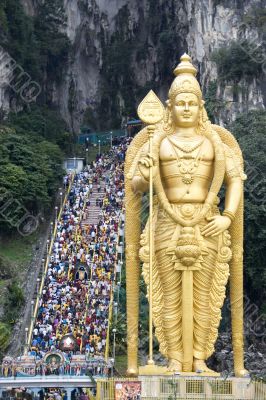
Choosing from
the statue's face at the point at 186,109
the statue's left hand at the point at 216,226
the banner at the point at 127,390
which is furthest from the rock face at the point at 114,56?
the banner at the point at 127,390

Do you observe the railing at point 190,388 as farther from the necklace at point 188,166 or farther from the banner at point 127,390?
the necklace at point 188,166

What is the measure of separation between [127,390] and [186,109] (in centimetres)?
366

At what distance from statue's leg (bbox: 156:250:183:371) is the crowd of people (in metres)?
4.87

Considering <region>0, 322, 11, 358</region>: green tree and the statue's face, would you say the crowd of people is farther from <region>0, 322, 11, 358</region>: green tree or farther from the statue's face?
the statue's face

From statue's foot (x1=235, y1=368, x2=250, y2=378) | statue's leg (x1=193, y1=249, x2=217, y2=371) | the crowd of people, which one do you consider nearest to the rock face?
the crowd of people

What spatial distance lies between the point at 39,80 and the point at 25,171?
8590 mm

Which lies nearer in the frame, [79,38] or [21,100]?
[21,100]

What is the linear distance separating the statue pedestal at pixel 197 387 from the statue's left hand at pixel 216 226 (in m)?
1.84

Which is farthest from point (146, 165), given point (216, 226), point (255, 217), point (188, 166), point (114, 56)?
point (114, 56)

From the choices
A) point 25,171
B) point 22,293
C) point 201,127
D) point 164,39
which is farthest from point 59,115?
point 201,127

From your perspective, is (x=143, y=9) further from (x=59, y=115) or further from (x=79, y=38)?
(x=59, y=115)

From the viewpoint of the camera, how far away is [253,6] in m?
33.9

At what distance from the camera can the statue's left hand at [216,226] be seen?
13.2 m

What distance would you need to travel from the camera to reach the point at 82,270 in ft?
79.7
